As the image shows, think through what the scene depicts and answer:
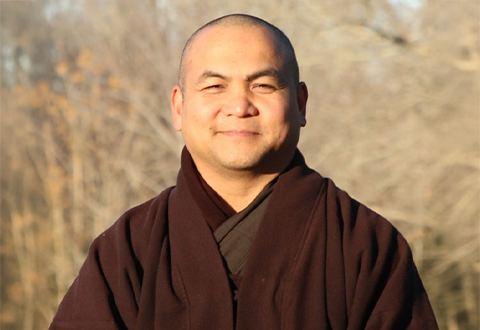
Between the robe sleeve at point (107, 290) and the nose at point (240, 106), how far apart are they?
0.51 m

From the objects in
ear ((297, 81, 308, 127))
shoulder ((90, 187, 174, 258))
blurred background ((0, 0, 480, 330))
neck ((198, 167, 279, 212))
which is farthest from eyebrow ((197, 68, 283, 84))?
blurred background ((0, 0, 480, 330))

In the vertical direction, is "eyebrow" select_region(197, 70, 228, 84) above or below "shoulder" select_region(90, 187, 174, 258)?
above

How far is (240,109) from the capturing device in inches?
109

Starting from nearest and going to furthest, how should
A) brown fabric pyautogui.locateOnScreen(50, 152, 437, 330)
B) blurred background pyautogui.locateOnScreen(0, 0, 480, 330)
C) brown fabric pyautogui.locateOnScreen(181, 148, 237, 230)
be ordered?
brown fabric pyautogui.locateOnScreen(50, 152, 437, 330)
brown fabric pyautogui.locateOnScreen(181, 148, 237, 230)
blurred background pyautogui.locateOnScreen(0, 0, 480, 330)

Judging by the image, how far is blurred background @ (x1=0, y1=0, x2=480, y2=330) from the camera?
10812 mm

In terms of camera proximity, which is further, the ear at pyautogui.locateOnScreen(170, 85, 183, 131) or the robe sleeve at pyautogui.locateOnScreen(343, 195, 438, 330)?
the ear at pyautogui.locateOnScreen(170, 85, 183, 131)

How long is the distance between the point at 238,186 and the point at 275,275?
0.99ft

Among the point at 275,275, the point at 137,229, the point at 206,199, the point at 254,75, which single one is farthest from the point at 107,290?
the point at 254,75

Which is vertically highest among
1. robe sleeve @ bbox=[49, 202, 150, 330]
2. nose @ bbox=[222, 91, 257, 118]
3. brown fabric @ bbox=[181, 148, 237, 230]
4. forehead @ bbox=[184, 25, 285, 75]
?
forehead @ bbox=[184, 25, 285, 75]

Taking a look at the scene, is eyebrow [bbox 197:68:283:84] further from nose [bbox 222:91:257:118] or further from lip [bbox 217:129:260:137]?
lip [bbox 217:129:260:137]

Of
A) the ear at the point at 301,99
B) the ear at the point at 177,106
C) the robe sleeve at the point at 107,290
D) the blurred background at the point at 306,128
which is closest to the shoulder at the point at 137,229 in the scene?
the robe sleeve at the point at 107,290

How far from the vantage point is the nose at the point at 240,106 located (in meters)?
2.76

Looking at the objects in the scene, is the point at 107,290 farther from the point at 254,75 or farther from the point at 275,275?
the point at 254,75

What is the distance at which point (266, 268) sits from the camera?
9.17 ft
